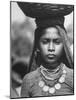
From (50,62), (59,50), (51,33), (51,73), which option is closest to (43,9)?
(51,33)

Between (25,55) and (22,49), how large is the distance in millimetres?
109

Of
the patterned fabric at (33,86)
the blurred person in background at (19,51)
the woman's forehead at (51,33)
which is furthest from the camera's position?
the woman's forehead at (51,33)

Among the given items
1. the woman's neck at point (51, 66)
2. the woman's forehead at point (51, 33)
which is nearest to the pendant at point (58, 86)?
the woman's neck at point (51, 66)

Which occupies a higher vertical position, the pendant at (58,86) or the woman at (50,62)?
the woman at (50,62)

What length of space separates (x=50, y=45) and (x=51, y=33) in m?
0.20

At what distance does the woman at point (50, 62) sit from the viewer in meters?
4.91

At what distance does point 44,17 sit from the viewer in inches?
195

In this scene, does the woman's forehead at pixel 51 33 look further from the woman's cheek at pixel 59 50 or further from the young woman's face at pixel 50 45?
the woman's cheek at pixel 59 50

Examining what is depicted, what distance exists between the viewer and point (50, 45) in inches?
196

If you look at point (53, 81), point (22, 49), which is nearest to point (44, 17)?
point (22, 49)

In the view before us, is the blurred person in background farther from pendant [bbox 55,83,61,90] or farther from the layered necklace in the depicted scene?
pendant [bbox 55,83,61,90]

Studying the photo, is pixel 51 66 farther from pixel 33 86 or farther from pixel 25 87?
pixel 25 87

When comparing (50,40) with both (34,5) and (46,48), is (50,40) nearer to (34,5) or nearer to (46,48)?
(46,48)

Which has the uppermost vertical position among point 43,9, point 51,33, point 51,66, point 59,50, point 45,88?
point 43,9
